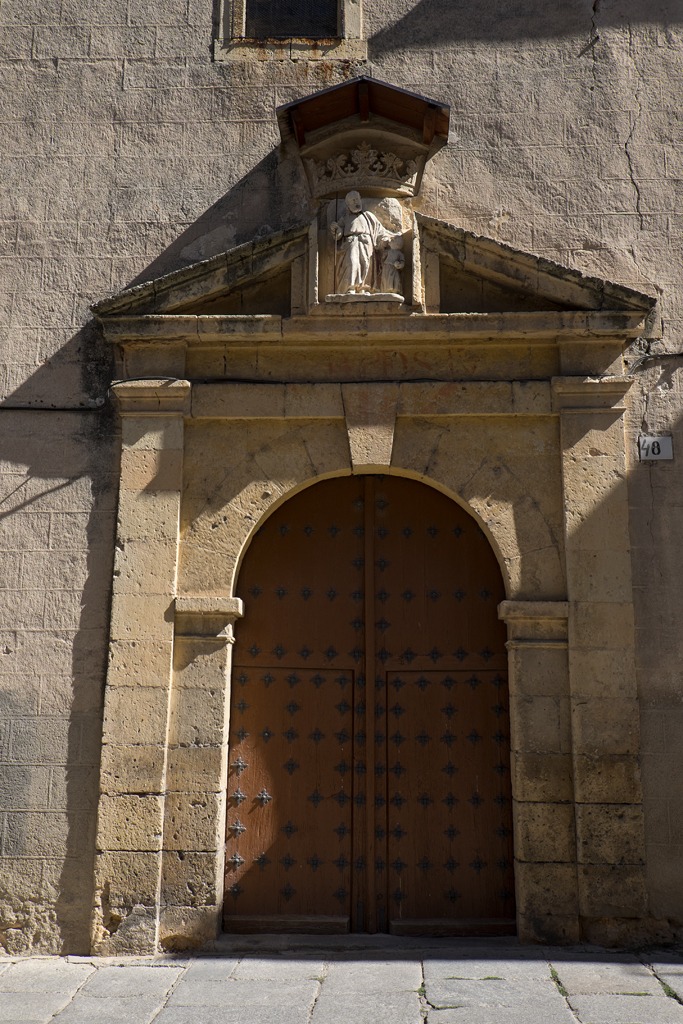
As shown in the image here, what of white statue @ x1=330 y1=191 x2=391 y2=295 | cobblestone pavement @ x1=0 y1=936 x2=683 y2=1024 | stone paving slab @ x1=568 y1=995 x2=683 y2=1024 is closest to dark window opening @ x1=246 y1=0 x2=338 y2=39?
white statue @ x1=330 y1=191 x2=391 y2=295

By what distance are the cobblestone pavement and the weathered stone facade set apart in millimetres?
256

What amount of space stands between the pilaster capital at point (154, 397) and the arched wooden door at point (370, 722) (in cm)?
83

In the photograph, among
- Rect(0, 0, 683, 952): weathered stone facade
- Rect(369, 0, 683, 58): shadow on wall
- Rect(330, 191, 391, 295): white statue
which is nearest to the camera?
Rect(0, 0, 683, 952): weathered stone facade

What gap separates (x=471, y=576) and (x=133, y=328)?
230 centimetres

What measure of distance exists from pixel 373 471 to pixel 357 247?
1.23m

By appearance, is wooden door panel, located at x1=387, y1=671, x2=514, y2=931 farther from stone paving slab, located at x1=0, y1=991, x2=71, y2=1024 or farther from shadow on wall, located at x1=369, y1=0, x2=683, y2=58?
shadow on wall, located at x1=369, y1=0, x2=683, y2=58

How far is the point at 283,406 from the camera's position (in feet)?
18.4

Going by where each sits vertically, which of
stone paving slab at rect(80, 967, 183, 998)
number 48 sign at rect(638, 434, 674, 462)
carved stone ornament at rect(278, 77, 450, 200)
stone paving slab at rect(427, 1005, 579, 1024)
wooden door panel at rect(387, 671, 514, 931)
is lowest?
stone paving slab at rect(80, 967, 183, 998)

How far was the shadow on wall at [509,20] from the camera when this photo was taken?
6152 mm

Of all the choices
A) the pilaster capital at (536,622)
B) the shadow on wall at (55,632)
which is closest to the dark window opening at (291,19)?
the shadow on wall at (55,632)

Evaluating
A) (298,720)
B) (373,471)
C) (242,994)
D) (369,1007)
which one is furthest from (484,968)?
(373,471)

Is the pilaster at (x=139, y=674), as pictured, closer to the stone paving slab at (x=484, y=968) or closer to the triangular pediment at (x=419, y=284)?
the triangular pediment at (x=419, y=284)

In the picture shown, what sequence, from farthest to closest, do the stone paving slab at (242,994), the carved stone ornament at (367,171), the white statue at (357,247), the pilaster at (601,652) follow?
the carved stone ornament at (367,171) < the white statue at (357,247) < the pilaster at (601,652) < the stone paving slab at (242,994)

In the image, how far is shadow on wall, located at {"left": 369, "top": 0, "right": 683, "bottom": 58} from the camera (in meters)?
6.15
